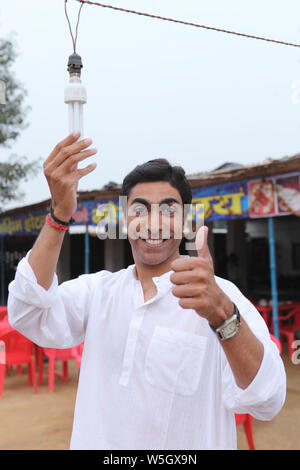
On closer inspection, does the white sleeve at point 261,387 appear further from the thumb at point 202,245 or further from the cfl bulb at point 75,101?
the cfl bulb at point 75,101

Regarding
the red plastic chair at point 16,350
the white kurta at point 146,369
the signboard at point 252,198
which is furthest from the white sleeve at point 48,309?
the red plastic chair at point 16,350

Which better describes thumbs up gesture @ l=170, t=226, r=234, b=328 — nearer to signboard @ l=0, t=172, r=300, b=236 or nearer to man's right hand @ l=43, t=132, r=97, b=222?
man's right hand @ l=43, t=132, r=97, b=222

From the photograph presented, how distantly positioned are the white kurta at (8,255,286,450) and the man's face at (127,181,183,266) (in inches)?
4.2

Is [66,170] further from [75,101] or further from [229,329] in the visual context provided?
[229,329]

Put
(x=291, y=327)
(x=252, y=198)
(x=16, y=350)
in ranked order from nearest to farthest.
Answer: (x=16, y=350) → (x=252, y=198) → (x=291, y=327)

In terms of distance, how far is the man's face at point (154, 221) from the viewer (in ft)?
4.51

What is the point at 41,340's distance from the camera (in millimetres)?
1373

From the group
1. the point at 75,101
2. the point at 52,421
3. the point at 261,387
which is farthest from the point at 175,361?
the point at 52,421

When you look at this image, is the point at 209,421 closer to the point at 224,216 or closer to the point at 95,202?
the point at 224,216

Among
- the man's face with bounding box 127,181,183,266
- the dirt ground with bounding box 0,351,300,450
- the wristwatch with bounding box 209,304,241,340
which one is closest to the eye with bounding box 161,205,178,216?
the man's face with bounding box 127,181,183,266

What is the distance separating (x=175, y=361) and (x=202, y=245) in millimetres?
474

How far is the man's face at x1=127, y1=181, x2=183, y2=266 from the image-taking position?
4.51 feet

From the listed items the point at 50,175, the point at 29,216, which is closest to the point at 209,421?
the point at 50,175

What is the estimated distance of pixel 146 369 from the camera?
4.37 feet
